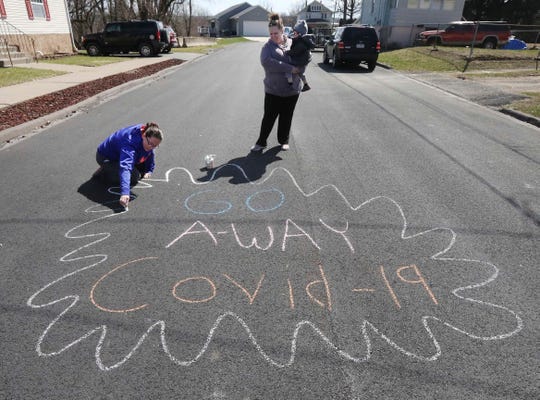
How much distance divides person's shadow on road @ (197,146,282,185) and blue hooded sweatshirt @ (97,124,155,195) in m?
0.80

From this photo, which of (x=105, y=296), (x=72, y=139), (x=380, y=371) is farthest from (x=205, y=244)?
(x=72, y=139)

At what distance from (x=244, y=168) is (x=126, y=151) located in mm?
1636

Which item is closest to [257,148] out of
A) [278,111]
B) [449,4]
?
[278,111]

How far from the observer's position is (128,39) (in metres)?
23.1

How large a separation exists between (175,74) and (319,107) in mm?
8768

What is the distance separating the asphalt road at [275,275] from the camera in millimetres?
2203

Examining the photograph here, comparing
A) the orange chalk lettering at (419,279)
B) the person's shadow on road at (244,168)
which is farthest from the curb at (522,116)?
the orange chalk lettering at (419,279)

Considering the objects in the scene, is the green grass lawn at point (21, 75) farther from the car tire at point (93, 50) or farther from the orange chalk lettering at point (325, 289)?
the orange chalk lettering at point (325, 289)

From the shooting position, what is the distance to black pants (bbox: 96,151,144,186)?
4547 mm

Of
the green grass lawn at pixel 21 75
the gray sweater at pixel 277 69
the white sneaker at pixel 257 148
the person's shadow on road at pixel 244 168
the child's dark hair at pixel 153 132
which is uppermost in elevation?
the gray sweater at pixel 277 69

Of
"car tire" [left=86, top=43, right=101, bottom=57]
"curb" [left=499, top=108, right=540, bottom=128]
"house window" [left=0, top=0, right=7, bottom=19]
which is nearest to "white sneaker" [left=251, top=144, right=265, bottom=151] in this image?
"curb" [left=499, top=108, right=540, bottom=128]

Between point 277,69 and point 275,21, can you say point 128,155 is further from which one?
point 275,21

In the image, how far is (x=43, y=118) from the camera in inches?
304

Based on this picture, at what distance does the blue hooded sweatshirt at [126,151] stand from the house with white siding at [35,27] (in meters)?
16.3
